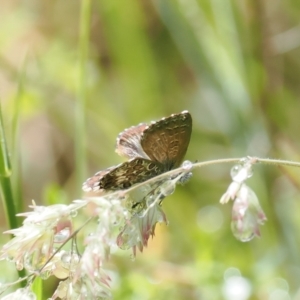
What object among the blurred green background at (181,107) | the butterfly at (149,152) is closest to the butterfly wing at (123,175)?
the butterfly at (149,152)

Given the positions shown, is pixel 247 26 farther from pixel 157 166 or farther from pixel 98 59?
pixel 157 166

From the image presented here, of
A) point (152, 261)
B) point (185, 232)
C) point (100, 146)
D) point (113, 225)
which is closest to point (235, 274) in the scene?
point (152, 261)

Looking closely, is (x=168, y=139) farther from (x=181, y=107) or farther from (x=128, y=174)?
(x=181, y=107)

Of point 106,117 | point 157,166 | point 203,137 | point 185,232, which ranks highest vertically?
point 157,166

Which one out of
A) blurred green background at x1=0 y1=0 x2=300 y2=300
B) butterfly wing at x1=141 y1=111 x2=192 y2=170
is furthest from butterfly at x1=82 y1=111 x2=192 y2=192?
blurred green background at x1=0 y1=0 x2=300 y2=300

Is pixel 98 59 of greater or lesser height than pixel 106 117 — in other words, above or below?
above

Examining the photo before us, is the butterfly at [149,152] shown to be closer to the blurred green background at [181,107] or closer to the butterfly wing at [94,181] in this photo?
the butterfly wing at [94,181]

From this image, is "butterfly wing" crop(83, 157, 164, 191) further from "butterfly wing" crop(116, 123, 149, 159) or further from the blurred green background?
the blurred green background
